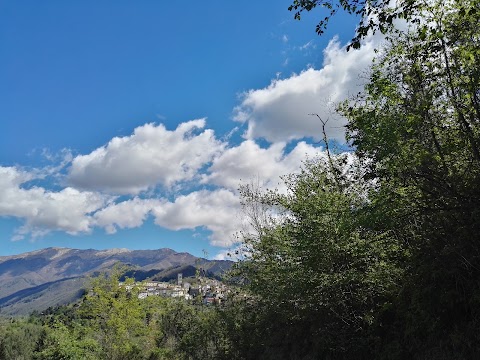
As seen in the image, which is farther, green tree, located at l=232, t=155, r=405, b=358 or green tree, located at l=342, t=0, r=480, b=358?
green tree, located at l=232, t=155, r=405, b=358

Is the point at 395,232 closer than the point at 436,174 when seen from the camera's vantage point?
No

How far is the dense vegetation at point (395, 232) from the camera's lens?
8.47 meters

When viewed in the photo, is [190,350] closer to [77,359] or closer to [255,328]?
[77,359]

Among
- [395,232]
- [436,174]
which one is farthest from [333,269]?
[436,174]

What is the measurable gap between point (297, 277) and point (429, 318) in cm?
446

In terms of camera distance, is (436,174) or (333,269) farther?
(333,269)

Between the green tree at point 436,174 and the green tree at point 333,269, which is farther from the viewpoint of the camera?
the green tree at point 333,269

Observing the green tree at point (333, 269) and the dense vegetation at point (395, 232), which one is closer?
the dense vegetation at point (395, 232)

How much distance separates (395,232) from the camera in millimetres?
12461

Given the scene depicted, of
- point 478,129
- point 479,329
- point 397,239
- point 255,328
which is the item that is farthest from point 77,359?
point 478,129

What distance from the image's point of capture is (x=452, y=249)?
28.3 ft

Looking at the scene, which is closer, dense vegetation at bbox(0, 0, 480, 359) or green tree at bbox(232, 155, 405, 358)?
dense vegetation at bbox(0, 0, 480, 359)

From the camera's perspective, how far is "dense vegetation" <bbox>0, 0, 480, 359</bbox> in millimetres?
8469

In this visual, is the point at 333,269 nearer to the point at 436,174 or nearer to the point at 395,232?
the point at 395,232
